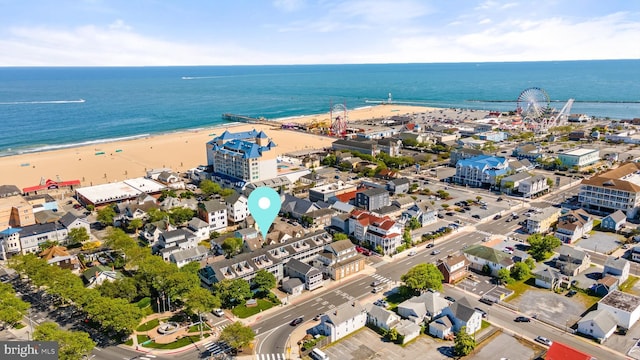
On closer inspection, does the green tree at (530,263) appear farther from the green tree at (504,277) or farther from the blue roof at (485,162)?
the blue roof at (485,162)

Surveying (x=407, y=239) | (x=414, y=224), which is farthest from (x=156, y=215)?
(x=414, y=224)

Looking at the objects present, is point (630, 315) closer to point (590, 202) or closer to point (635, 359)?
point (635, 359)

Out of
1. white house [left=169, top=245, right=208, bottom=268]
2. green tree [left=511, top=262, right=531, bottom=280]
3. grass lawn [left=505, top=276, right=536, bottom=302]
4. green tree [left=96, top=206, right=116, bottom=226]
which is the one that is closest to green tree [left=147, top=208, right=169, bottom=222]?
Result: green tree [left=96, top=206, right=116, bottom=226]

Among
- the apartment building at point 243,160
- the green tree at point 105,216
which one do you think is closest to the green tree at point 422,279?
the apartment building at point 243,160

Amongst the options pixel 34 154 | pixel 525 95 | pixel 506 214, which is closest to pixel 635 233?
pixel 506 214

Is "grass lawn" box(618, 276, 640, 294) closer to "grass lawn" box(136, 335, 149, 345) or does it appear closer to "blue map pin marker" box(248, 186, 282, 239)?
"blue map pin marker" box(248, 186, 282, 239)
